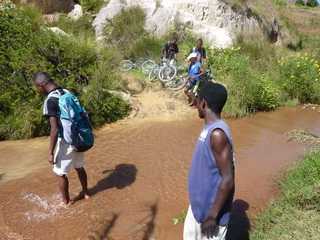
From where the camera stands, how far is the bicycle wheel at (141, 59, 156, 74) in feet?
45.0

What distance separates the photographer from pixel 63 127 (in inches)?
208

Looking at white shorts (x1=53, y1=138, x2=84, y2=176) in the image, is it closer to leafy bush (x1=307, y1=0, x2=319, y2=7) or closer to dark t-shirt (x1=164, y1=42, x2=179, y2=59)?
dark t-shirt (x1=164, y1=42, x2=179, y2=59)

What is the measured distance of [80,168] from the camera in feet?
18.9

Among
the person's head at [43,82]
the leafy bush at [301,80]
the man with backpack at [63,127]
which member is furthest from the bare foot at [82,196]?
the leafy bush at [301,80]

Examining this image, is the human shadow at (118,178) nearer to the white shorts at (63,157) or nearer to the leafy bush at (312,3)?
the white shorts at (63,157)

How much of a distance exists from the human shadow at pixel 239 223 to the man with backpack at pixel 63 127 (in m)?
2.02

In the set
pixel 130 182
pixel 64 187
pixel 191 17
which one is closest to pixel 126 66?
pixel 191 17

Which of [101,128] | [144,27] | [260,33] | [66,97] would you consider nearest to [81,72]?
[101,128]

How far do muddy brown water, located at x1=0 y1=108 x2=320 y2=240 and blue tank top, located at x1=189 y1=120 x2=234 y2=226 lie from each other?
1884mm

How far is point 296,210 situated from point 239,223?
2.35ft

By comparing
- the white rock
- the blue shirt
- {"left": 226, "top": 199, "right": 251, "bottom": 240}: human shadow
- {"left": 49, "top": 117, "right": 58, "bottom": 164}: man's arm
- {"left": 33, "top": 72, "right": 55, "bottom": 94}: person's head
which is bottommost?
{"left": 226, "top": 199, "right": 251, "bottom": 240}: human shadow

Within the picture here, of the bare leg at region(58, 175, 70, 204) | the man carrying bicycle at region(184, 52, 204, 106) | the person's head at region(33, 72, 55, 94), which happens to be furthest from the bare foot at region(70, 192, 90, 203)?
the man carrying bicycle at region(184, 52, 204, 106)

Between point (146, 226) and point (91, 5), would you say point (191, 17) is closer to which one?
point (91, 5)

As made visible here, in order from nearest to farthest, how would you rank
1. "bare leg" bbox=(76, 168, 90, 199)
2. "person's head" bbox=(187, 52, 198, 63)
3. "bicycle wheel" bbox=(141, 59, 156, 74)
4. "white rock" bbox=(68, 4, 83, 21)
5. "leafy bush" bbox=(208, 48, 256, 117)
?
"bare leg" bbox=(76, 168, 90, 199), "leafy bush" bbox=(208, 48, 256, 117), "person's head" bbox=(187, 52, 198, 63), "bicycle wheel" bbox=(141, 59, 156, 74), "white rock" bbox=(68, 4, 83, 21)
